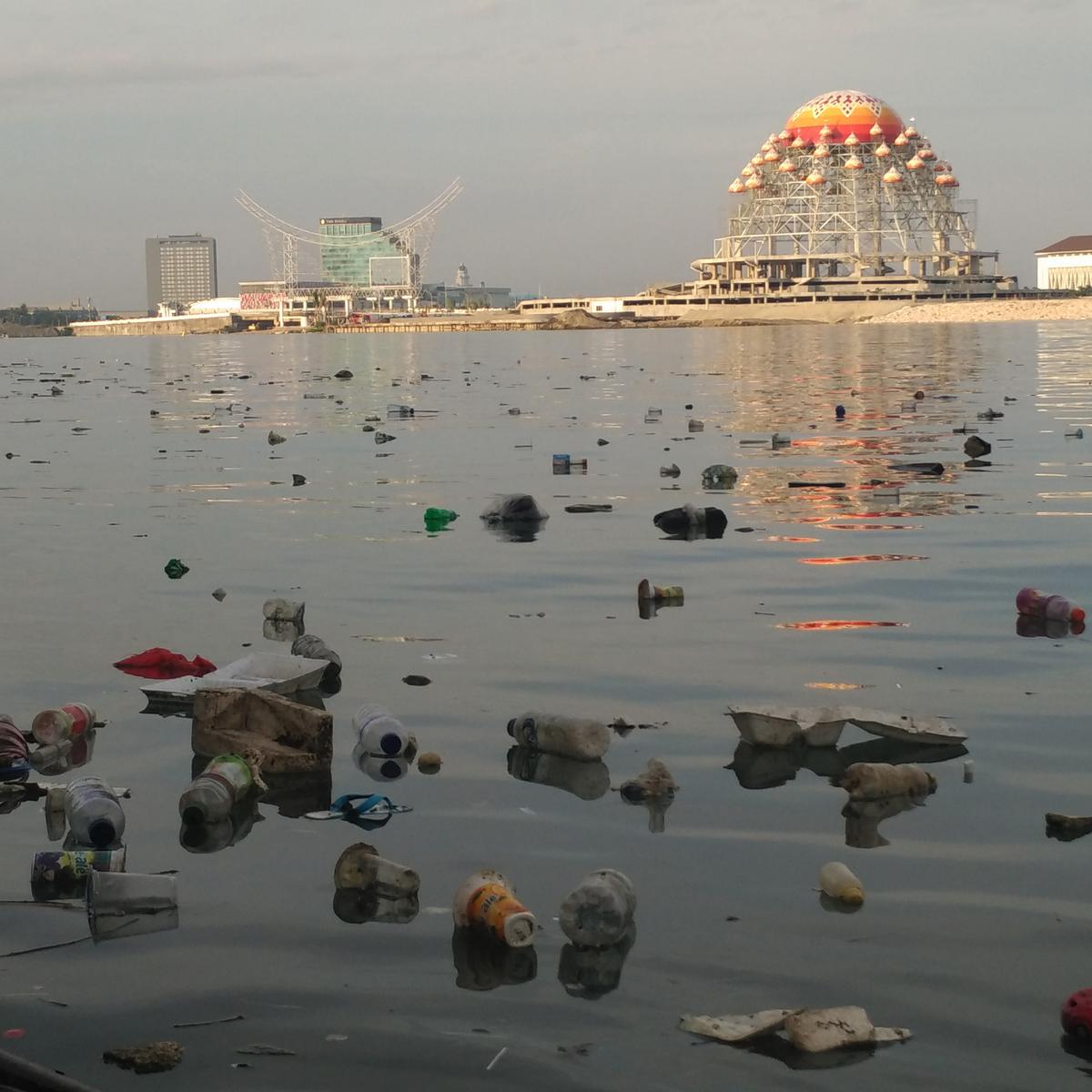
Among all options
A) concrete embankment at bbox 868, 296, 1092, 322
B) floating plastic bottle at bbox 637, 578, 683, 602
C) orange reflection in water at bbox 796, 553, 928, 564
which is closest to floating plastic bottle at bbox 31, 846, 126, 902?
floating plastic bottle at bbox 637, 578, 683, 602

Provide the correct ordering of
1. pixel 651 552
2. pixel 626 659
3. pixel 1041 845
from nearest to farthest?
pixel 1041 845 → pixel 626 659 → pixel 651 552

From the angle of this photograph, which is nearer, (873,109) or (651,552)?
(651,552)

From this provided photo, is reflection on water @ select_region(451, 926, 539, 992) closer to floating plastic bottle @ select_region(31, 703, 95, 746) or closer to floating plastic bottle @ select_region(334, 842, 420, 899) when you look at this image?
floating plastic bottle @ select_region(334, 842, 420, 899)

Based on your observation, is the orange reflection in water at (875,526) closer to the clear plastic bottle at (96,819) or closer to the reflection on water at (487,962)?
the clear plastic bottle at (96,819)

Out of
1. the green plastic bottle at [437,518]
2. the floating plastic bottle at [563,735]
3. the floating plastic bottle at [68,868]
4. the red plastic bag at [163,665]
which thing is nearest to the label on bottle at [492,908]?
the floating plastic bottle at [68,868]

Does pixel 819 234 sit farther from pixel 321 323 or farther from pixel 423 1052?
pixel 423 1052

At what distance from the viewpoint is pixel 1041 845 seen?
4.46 metres

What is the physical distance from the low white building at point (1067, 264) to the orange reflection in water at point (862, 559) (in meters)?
161

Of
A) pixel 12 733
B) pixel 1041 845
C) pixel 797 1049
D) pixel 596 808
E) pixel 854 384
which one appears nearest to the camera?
pixel 797 1049

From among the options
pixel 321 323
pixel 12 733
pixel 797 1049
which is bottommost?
pixel 797 1049

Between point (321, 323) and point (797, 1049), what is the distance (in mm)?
167904

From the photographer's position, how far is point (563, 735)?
18.0 ft

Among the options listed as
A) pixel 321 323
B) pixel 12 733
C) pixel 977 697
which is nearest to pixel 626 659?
pixel 977 697

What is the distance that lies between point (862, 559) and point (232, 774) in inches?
214
